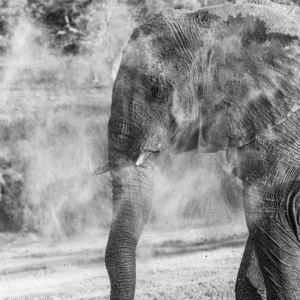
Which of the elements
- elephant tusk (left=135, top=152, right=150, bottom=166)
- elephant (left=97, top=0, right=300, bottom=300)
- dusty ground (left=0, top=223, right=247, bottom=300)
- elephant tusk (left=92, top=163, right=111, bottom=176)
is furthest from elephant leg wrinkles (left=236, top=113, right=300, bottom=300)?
dusty ground (left=0, top=223, right=247, bottom=300)

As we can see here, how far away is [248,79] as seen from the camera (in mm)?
3770

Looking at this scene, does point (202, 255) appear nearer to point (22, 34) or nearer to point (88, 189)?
point (88, 189)

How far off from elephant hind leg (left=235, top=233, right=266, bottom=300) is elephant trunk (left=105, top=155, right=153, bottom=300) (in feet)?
2.56

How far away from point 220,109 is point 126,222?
25.8 inches

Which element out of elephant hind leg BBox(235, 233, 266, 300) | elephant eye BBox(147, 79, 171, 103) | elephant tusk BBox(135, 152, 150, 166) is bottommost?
elephant hind leg BBox(235, 233, 266, 300)

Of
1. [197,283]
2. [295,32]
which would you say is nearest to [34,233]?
[197,283]

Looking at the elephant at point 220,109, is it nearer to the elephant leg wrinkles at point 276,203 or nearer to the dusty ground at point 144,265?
the elephant leg wrinkles at point 276,203

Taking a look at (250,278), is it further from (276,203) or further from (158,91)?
(158,91)

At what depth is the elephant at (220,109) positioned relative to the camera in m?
3.72

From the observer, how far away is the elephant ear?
3.73m

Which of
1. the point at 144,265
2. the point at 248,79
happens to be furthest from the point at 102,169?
the point at 144,265

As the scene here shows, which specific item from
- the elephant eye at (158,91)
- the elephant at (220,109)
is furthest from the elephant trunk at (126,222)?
the elephant eye at (158,91)

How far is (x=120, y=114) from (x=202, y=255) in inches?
127

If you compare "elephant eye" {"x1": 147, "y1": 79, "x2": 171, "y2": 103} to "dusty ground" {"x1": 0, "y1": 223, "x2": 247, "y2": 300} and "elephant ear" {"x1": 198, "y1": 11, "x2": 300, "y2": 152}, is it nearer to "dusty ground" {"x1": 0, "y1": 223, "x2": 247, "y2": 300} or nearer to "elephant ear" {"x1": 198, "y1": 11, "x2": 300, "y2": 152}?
"elephant ear" {"x1": 198, "y1": 11, "x2": 300, "y2": 152}
